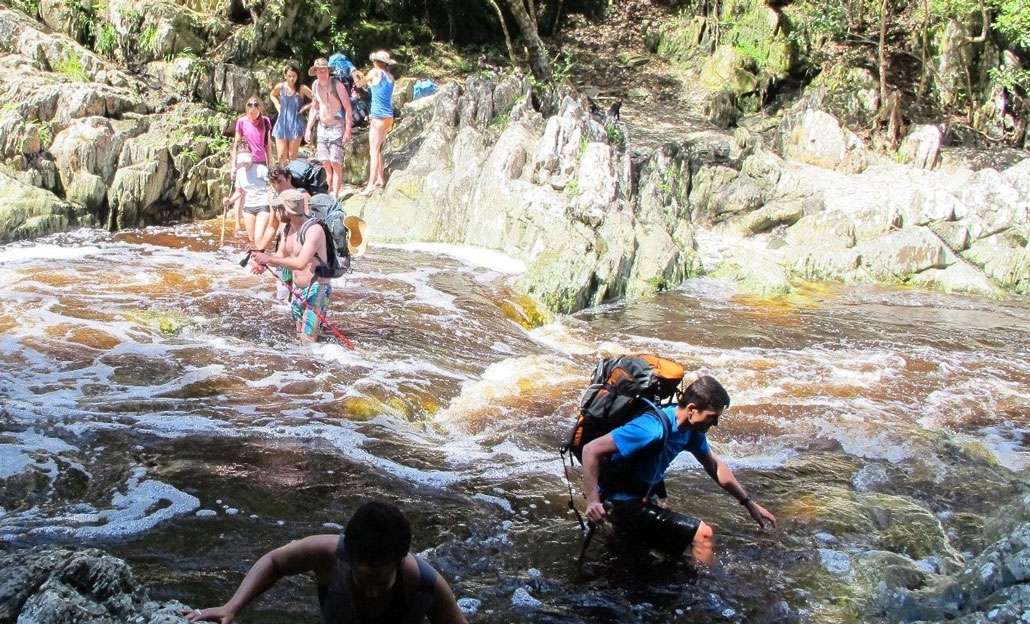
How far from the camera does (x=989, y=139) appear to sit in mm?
19391

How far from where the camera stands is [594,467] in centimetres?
423

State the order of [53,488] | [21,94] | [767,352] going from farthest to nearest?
[21,94] < [767,352] < [53,488]

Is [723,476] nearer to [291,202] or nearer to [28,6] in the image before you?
[291,202]

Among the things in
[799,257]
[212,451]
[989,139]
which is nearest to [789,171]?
[799,257]

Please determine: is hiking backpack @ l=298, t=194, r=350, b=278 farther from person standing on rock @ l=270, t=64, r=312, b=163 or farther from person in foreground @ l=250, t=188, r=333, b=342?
person standing on rock @ l=270, t=64, r=312, b=163

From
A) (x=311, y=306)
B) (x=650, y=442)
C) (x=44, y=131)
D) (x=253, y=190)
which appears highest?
(x=44, y=131)

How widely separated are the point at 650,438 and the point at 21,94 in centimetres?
1260

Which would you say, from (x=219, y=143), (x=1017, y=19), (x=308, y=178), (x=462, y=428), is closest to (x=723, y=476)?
(x=462, y=428)

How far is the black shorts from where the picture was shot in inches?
176

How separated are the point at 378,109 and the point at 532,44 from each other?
5.67 m

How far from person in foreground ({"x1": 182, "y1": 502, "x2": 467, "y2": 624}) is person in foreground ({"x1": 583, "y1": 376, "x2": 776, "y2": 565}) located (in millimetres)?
1362

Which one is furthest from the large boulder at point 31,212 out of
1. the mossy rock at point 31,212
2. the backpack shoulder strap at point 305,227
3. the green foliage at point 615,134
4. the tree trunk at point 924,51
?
the tree trunk at point 924,51

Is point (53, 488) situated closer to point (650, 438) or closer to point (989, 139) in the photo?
point (650, 438)

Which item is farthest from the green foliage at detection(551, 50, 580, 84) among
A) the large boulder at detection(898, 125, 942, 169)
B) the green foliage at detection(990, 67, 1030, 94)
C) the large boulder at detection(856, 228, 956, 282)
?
the green foliage at detection(990, 67, 1030, 94)
